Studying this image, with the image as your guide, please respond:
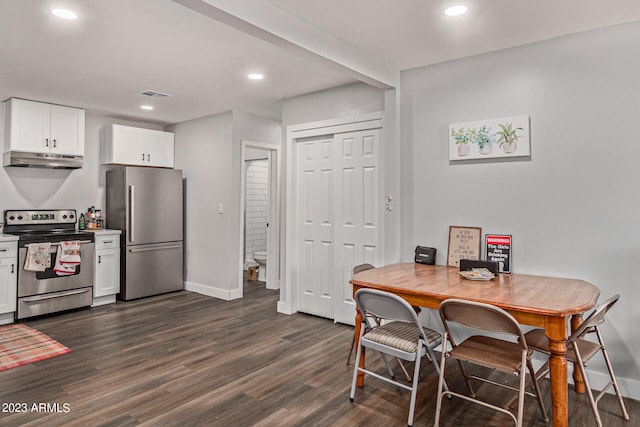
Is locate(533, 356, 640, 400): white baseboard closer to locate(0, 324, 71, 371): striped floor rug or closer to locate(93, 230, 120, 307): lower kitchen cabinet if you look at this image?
locate(0, 324, 71, 371): striped floor rug

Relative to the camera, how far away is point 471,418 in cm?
246

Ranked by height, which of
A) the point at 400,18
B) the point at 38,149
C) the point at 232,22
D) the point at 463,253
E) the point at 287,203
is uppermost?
the point at 400,18

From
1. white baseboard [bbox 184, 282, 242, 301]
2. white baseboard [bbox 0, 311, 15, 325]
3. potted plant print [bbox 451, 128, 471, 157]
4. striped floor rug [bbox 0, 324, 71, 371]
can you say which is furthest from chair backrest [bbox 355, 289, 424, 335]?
white baseboard [bbox 0, 311, 15, 325]

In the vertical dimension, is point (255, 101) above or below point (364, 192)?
above

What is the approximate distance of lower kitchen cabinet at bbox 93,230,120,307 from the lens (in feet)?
16.9

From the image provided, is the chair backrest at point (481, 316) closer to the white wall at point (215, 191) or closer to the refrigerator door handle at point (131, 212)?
the white wall at point (215, 191)

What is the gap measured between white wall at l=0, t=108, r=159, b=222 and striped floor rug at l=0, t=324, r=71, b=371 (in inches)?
64.7

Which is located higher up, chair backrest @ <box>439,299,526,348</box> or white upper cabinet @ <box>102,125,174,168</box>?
white upper cabinet @ <box>102,125,174,168</box>

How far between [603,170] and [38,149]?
572 cm

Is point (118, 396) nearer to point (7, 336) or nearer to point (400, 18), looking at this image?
point (7, 336)

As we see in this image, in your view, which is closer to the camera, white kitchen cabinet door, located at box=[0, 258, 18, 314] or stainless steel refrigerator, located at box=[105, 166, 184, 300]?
white kitchen cabinet door, located at box=[0, 258, 18, 314]

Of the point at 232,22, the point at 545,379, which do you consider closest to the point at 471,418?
the point at 545,379

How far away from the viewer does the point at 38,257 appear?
14.9 ft

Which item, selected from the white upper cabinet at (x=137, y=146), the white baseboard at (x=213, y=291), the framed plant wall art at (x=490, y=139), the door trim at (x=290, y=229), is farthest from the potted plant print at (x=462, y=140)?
the white upper cabinet at (x=137, y=146)
